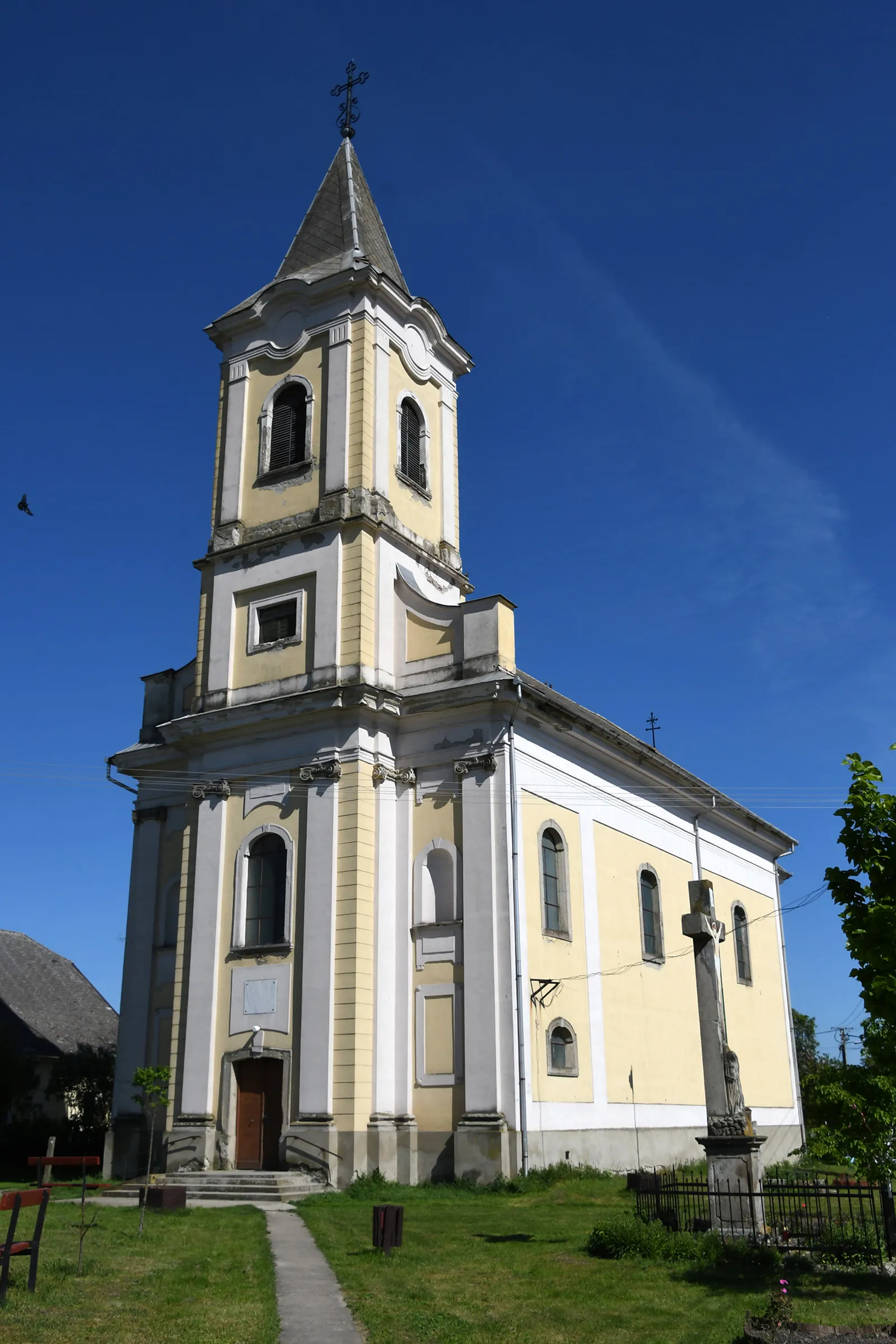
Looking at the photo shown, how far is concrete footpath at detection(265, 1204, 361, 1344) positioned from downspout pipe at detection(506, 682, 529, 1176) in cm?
738

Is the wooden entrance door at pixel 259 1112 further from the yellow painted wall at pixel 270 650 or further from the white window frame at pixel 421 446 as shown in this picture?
the white window frame at pixel 421 446

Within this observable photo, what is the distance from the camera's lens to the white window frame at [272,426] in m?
29.0

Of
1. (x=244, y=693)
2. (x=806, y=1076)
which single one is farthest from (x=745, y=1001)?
(x=806, y=1076)

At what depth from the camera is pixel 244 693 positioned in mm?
27469

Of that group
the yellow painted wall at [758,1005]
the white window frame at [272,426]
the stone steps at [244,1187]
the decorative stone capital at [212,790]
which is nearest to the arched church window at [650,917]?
the yellow painted wall at [758,1005]

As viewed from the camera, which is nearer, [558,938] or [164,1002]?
[558,938]

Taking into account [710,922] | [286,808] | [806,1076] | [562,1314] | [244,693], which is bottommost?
[562,1314]

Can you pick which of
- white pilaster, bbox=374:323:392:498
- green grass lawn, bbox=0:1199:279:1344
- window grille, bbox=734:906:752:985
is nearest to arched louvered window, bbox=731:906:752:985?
window grille, bbox=734:906:752:985

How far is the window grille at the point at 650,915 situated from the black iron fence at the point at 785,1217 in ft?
47.8

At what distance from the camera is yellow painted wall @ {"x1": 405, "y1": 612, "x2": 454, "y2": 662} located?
26766mm

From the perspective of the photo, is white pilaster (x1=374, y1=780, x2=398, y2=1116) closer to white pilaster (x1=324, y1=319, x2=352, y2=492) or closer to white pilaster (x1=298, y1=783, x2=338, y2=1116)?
white pilaster (x1=298, y1=783, x2=338, y2=1116)

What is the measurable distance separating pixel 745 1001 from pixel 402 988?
16103mm

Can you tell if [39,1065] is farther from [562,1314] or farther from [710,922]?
[562,1314]

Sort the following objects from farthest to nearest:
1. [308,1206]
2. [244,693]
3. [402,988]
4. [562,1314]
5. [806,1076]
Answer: [244,693], [402,988], [308,1206], [806,1076], [562,1314]
